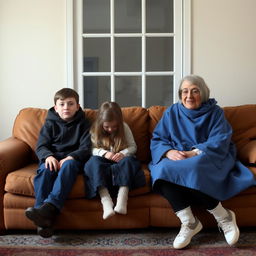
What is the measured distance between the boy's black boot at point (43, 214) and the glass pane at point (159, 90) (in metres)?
1.54

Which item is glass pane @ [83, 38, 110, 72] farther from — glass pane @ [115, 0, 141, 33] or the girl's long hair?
the girl's long hair

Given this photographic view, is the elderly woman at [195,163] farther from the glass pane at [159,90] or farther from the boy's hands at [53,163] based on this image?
the glass pane at [159,90]

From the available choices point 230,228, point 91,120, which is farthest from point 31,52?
point 230,228

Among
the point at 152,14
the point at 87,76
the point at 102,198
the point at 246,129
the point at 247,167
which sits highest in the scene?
the point at 152,14

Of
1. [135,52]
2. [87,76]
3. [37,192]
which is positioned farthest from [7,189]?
[135,52]

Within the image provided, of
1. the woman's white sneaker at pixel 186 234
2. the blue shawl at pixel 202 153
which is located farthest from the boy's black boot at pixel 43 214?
the woman's white sneaker at pixel 186 234

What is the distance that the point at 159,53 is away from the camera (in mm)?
3229

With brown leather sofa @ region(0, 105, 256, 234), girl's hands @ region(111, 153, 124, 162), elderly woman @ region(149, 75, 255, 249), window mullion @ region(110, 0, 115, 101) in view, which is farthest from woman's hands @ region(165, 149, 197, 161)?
window mullion @ region(110, 0, 115, 101)

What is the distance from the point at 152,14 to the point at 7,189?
198 centimetres

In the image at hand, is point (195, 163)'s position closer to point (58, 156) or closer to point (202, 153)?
point (202, 153)

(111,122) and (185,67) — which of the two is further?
(185,67)

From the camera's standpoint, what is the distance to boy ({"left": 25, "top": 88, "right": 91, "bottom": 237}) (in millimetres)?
2041

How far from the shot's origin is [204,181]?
6.75 ft

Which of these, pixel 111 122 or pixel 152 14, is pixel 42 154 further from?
pixel 152 14
